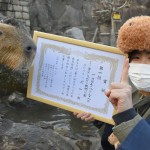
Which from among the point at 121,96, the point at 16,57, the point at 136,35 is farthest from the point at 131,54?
the point at 16,57

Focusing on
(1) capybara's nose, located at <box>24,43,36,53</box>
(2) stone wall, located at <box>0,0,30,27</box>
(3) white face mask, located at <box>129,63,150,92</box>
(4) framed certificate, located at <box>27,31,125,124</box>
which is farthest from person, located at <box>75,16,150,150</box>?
(2) stone wall, located at <box>0,0,30,27</box>

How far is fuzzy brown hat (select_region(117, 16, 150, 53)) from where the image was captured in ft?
7.11

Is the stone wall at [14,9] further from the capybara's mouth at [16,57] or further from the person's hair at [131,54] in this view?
the person's hair at [131,54]

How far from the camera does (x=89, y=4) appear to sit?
25125 mm

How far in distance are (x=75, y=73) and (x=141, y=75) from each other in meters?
0.74

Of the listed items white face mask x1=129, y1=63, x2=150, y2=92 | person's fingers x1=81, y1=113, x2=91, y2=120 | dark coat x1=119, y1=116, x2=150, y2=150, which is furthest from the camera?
person's fingers x1=81, y1=113, x2=91, y2=120

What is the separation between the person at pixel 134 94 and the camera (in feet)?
5.11

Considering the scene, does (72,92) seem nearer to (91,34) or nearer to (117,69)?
(117,69)

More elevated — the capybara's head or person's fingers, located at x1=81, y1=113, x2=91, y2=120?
the capybara's head

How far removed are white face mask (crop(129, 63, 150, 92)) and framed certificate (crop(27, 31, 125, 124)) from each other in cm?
34

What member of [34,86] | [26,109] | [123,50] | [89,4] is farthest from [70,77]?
[89,4]

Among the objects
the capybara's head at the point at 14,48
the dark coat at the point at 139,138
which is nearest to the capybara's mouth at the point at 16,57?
the capybara's head at the point at 14,48

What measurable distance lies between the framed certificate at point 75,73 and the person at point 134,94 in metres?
0.18

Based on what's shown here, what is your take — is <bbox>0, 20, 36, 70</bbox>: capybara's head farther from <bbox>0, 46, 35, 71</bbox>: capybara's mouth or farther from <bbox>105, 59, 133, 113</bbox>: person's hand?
<bbox>105, 59, 133, 113</bbox>: person's hand
